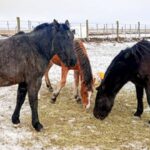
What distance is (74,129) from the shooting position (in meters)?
6.03

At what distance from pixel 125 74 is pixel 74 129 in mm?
1383

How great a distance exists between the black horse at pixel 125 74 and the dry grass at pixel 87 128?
0.37 m

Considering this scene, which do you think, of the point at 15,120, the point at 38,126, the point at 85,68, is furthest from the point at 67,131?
the point at 85,68

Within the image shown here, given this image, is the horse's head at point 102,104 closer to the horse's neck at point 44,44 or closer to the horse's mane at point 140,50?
the horse's mane at point 140,50

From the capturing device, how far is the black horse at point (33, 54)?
18.3 feet

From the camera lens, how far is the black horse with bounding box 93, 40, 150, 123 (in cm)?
609

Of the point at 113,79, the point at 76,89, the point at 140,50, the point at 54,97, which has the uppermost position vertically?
the point at 140,50

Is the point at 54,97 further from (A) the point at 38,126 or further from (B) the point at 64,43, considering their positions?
(B) the point at 64,43

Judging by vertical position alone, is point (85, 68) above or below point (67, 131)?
above

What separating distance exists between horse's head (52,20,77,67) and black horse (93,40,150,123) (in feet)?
2.95

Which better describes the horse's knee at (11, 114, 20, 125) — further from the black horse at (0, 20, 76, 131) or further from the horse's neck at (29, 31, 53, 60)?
the horse's neck at (29, 31, 53, 60)

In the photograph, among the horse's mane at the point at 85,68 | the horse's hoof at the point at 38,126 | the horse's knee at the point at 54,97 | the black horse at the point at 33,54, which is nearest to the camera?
the black horse at the point at 33,54

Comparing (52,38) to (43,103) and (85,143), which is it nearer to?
(85,143)

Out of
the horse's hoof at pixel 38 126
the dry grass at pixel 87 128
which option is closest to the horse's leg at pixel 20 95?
the dry grass at pixel 87 128
